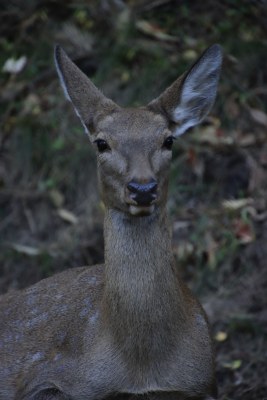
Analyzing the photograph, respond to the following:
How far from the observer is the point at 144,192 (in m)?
6.25

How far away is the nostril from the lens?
246 inches

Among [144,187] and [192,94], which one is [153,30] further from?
[144,187]

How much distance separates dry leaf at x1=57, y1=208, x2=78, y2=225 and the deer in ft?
12.1

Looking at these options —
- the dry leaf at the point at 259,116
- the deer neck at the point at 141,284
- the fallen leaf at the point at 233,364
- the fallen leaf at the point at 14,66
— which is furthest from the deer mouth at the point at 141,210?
the fallen leaf at the point at 14,66

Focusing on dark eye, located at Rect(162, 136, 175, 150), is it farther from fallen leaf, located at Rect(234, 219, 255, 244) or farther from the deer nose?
fallen leaf, located at Rect(234, 219, 255, 244)

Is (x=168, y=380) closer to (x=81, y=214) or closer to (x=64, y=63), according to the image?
(x=64, y=63)

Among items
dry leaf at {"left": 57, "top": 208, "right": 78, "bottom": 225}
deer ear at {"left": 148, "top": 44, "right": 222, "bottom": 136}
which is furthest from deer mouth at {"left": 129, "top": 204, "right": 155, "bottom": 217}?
dry leaf at {"left": 57, "top": 208, "right": 78, "bottom": 225}

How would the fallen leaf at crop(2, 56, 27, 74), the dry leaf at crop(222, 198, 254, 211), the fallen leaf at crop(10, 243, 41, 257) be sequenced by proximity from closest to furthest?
1. the dry leaf at crop(222, 198, 254, 211)
2. the fallen leaf at crop(10, 243, 41, 257)
3. the fallen leaf at crop(2, 56, 27, 74)

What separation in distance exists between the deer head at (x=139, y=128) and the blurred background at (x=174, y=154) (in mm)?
2560

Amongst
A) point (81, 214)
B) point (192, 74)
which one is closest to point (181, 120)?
point (192, 74)

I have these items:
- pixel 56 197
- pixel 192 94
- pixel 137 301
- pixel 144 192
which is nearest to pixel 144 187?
pixel 144 192

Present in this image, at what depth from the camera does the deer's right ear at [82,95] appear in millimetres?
7367

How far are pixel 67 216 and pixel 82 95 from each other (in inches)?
147

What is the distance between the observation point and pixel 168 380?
6.72 m
